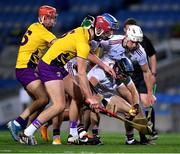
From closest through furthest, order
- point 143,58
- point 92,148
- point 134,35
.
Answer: point 92,148, point 134,35, point 143,58

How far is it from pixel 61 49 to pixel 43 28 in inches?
31.5

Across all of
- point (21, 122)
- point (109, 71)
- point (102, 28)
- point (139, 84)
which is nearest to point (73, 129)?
point (21, 122)

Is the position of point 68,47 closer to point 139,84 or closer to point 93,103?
point 93,103

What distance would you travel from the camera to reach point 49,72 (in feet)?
43.2

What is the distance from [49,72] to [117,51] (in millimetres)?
1112

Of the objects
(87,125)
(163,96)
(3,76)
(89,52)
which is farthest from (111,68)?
(3,76)

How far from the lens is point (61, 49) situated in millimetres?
13172

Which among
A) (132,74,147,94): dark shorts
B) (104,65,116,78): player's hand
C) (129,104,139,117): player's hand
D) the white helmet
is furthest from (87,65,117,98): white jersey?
(132,74,147,94): dark shorts

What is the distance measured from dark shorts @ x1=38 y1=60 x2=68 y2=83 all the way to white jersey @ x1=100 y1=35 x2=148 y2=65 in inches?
32.5

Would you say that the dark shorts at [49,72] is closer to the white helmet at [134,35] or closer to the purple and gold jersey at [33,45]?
the purple and gold jersey at [33,45]

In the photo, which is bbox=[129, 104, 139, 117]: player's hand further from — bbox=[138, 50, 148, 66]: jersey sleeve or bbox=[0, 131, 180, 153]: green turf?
bbox=[138, 50, 148, 66]: jersey sleeve

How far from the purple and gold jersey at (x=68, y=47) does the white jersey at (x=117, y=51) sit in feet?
2.25

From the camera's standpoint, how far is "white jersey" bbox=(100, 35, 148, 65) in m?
13.5

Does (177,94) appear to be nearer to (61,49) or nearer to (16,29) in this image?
(16,29)
